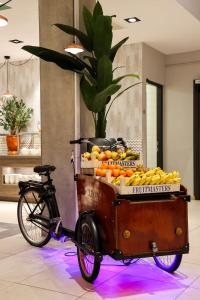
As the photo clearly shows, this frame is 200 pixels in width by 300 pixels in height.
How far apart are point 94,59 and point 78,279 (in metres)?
2.24

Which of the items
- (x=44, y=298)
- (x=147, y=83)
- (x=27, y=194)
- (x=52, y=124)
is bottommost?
(x=44, y=298)

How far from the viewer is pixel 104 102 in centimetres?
421

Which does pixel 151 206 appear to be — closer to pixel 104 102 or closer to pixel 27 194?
pixel 104 102

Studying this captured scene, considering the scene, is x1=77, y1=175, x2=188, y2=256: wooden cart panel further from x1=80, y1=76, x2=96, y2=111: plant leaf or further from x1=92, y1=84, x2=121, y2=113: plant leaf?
x1=80, y1=76, x2=96, y2=111: plant leaf

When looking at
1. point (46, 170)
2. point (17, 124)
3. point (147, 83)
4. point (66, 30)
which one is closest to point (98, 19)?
point (66, 30)

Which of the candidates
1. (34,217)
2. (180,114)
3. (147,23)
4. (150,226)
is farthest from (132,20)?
(150,226)

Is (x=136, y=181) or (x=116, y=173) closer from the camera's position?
(x=136, y=181)

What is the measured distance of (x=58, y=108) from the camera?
4570mm

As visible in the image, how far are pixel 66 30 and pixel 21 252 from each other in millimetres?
2339

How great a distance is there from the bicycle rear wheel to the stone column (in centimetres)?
32

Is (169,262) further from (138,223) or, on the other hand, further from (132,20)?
(132,20)

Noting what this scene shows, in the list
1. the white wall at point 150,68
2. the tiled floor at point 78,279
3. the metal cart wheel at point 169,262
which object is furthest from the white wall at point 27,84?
the metal cart wheel at point 169,262

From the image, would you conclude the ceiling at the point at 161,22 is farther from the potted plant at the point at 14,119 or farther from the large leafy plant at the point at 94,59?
the potted plant at the point at 14,119

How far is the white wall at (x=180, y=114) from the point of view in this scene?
7.89 m
